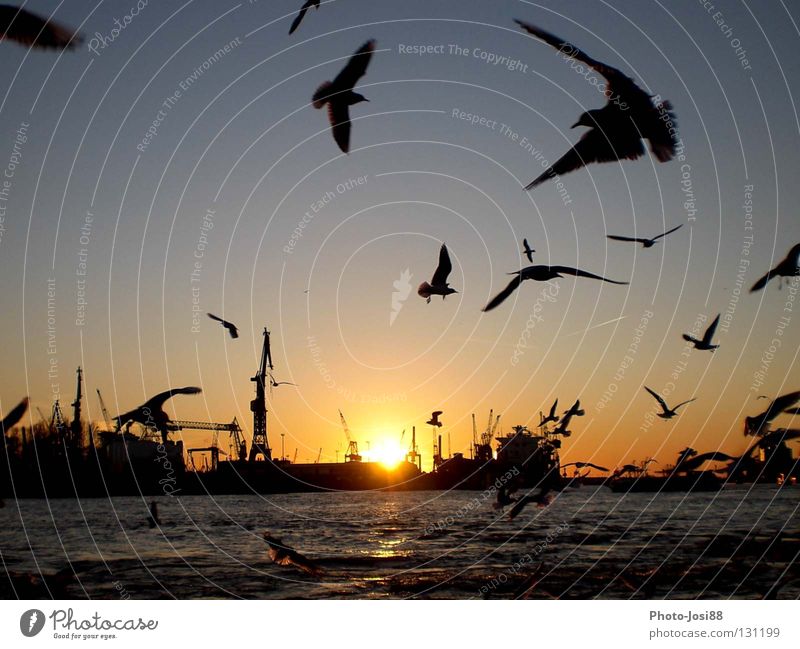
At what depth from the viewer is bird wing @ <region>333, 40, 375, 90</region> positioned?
16.5m

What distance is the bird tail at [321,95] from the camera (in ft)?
53.2

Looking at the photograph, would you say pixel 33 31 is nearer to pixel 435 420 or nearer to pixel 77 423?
pixel 435 420

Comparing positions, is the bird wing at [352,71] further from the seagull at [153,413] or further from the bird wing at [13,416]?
the bird wing at [13,416]

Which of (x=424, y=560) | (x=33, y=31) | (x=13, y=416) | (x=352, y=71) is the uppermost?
(x=352, y=71)

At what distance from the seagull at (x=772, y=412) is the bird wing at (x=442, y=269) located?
7516 millimetres

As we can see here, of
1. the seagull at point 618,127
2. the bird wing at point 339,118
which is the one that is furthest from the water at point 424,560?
the seagull at point 618,127

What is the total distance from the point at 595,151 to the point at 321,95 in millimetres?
4723

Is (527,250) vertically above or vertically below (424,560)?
above

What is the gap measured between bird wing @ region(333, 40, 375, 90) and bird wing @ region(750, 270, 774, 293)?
7.82 metres

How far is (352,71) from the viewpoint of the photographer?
55.2 ft

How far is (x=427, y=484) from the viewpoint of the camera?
150m

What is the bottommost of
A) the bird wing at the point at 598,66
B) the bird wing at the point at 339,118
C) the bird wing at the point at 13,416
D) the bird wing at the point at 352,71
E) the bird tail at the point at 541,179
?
the bird wing at the point at 13,416

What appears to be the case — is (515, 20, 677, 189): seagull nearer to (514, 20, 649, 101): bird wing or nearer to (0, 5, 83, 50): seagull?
(514, 20, 649, 101): bird wing

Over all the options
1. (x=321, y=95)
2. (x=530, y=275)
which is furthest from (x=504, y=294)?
(x=321, y=95)
